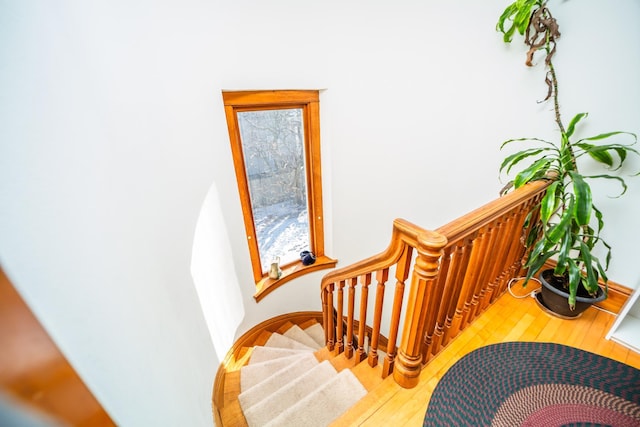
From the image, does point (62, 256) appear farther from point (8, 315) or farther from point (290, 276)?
point (290, 276)

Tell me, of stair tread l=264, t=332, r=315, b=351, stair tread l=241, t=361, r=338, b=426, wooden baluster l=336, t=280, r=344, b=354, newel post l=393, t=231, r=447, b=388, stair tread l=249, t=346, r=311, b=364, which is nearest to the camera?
newel post l=393, t=231, r=447, b=388

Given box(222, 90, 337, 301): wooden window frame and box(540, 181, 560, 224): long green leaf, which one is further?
box(222, 90, 337, 301): wooden window frame

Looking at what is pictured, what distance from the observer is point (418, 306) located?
3.20 feet

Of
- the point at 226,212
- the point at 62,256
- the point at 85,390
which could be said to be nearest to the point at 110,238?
the point at 62,256

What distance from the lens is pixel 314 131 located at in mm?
2598

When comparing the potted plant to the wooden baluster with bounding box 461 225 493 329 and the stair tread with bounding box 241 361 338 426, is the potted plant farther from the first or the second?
the stair tread with bounding box 241 361 338 426

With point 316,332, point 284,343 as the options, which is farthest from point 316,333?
point 284,343

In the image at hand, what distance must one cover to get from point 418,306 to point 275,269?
83.3 inches

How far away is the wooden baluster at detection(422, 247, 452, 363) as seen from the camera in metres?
0.98

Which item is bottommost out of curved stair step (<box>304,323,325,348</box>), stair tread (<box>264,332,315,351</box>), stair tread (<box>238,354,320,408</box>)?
curved stair step (<box>304,323,325,348</box>)

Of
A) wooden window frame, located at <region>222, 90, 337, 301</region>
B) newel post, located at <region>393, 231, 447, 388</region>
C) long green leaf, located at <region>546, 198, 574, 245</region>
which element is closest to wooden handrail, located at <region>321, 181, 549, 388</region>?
newel post, located at <region>393, 231, 447, 388</region>

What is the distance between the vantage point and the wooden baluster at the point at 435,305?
3.20 ft

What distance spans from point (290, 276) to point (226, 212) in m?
1.24

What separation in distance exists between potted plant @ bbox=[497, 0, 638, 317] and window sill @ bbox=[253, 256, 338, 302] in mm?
2127
